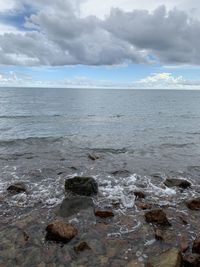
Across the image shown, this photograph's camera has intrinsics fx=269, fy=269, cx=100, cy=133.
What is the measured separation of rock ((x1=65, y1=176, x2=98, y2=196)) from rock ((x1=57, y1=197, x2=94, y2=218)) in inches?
32.6

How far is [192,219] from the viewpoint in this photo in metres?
11.9

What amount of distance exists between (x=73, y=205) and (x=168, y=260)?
5.76 meters

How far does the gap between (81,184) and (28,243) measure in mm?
5075

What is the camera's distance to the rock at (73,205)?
490 inches

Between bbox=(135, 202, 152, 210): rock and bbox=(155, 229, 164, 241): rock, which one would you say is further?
bbox=(135, 202, 152, 210): rock

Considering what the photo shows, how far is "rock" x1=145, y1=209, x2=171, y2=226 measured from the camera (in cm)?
1140

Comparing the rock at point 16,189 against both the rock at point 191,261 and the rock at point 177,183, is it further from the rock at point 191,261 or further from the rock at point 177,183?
the rock at point 191,261

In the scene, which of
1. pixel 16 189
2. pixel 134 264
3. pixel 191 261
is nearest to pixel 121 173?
pixel 16 189

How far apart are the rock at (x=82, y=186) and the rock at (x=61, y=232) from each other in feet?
12.6

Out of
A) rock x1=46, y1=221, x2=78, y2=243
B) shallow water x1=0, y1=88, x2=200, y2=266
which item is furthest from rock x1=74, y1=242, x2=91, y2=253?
rock x1=46, y1=221, x2=78, y2=243

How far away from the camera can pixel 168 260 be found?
8.38 metres

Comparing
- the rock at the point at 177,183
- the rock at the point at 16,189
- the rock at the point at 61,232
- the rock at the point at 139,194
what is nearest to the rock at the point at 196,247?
the rock at the point at 61,232

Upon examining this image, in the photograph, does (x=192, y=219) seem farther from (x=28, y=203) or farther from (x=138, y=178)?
(x=28, y=203)

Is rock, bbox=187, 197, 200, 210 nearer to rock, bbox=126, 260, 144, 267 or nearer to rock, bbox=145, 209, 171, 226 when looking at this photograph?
rock, bbox=145, 209, 171, 226
